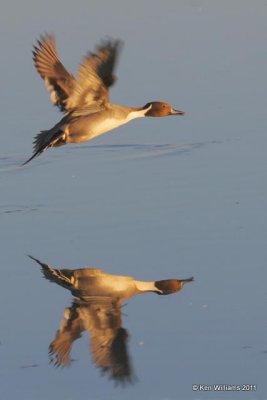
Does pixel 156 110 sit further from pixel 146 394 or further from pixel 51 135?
pixel 146 394

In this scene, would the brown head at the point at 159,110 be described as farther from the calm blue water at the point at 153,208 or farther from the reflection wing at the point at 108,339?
the reflection wing at the point at 108,339

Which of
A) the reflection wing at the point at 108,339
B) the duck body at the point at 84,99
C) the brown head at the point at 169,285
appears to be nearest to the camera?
the reflection wing at the point at 108,339

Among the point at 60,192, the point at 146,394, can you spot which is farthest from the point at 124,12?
the point at 146,394

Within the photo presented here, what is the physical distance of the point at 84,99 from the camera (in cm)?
920

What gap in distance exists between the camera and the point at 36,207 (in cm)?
848

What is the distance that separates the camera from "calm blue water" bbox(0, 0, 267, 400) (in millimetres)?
5988

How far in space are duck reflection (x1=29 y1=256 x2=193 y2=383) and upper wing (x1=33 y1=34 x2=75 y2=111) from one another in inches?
88.8

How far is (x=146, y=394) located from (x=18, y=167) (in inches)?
167

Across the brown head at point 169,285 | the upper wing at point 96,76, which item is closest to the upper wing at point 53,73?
the upper wing at point 96,76

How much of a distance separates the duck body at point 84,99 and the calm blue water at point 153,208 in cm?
34

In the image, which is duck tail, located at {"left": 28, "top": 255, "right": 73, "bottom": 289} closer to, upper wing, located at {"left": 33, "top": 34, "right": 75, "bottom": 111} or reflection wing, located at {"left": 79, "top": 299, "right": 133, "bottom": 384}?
reflection wing, located at {"left": 79, "top": 299, "right": 133, "bottom": 384}

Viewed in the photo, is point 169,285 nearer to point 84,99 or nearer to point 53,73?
point 84,99

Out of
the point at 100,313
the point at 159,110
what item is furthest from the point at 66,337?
the point at 159,110

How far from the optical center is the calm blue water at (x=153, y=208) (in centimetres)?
599
